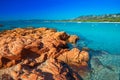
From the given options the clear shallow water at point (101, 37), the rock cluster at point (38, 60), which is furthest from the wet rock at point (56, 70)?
the clear shallow water at point (101, 37)

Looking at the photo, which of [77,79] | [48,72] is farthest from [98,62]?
[48,72]

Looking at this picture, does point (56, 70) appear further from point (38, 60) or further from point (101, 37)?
point (101, 37)

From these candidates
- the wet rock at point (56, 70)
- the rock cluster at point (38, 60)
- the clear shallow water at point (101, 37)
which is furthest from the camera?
the clear shallow water at point (101, 37)

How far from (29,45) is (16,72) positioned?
7910 mm

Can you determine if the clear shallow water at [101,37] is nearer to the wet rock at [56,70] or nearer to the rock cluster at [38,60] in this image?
the rock cluster at [38,60]

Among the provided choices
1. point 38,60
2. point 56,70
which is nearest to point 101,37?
point 38,60

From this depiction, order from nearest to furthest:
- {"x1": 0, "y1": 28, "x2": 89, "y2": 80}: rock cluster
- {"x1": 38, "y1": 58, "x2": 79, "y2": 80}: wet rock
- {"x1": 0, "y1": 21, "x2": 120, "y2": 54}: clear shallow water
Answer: {"x1": 38, "y1": 58, "x2": 79, "y2": 80}: wet rock → {"x1": 0, "y1": 28, "x2": 89, "y2": 80}: rock cluster → {"x1": 0, "y1": 21, "x2": 120, "y2": 54}: clear shallow water

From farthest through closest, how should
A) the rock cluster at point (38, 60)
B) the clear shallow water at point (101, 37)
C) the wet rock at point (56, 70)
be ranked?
the clear shallow water at point (101, 37) < the rock cluster at point (38, 60) < the wet rock at point (56, 70)

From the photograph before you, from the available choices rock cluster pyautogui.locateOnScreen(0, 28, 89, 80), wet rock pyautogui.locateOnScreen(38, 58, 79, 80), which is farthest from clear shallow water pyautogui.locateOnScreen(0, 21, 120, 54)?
wet rock pyautogui.locateOnScreen(38, 58, 79, 80)

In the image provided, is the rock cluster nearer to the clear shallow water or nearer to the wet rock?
the wet rock

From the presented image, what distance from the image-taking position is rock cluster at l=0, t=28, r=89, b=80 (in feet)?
46.7

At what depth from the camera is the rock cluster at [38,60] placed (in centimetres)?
1424

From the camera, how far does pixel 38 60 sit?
1953 cm

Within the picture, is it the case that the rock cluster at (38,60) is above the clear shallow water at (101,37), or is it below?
above
